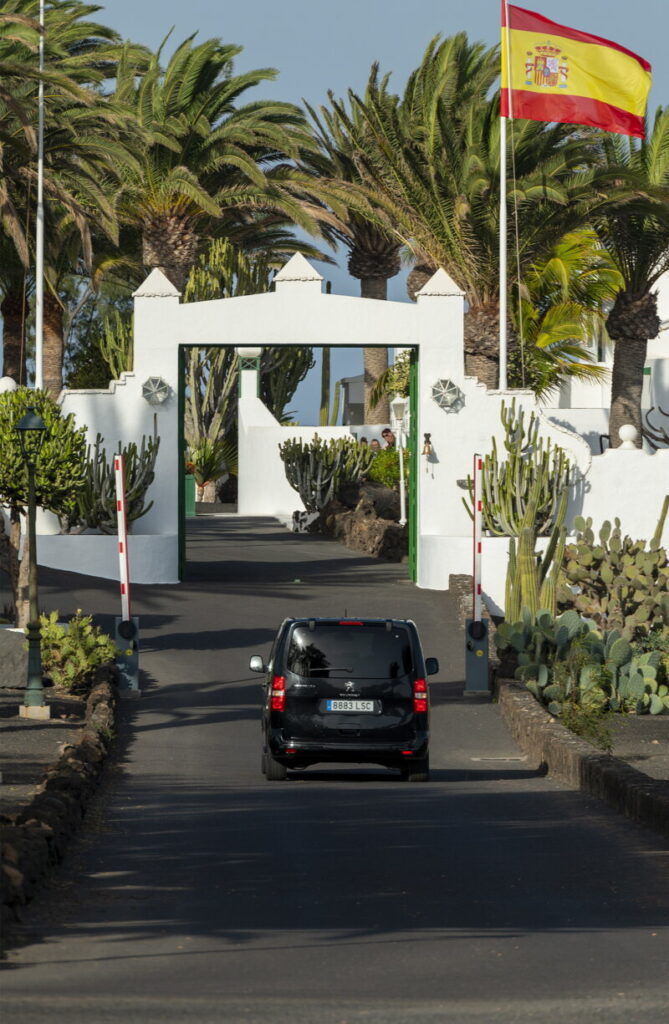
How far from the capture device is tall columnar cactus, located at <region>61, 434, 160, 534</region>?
107 ft

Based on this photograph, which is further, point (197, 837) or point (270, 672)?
point (270, 672)

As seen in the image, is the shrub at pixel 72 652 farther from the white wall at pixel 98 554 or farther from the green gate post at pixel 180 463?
the green gate post at pixel 180 463

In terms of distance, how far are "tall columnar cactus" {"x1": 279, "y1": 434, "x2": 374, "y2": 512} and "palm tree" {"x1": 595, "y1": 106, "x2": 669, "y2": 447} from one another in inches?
302

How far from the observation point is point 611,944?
28.0 feet

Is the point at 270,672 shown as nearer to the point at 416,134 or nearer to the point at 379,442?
the point at 416,134

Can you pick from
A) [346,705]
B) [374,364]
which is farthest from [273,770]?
[374,364]

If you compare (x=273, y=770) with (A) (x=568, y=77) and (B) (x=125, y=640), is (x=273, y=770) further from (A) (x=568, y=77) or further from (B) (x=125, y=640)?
(A) (x=568, y=77)

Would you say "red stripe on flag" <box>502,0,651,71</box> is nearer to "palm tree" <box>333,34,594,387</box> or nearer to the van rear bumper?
"palm tree" <box>333,34,594,387</box>

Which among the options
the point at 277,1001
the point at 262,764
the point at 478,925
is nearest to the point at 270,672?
the point at 262,764

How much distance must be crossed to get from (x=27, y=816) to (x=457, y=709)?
1172 cm

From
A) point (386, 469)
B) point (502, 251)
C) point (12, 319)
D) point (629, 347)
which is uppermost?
point (502, 251)

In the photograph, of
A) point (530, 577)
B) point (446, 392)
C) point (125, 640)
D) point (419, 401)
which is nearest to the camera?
point (125, 640)

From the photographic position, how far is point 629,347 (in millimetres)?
43344

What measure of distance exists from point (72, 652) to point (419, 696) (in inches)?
334
